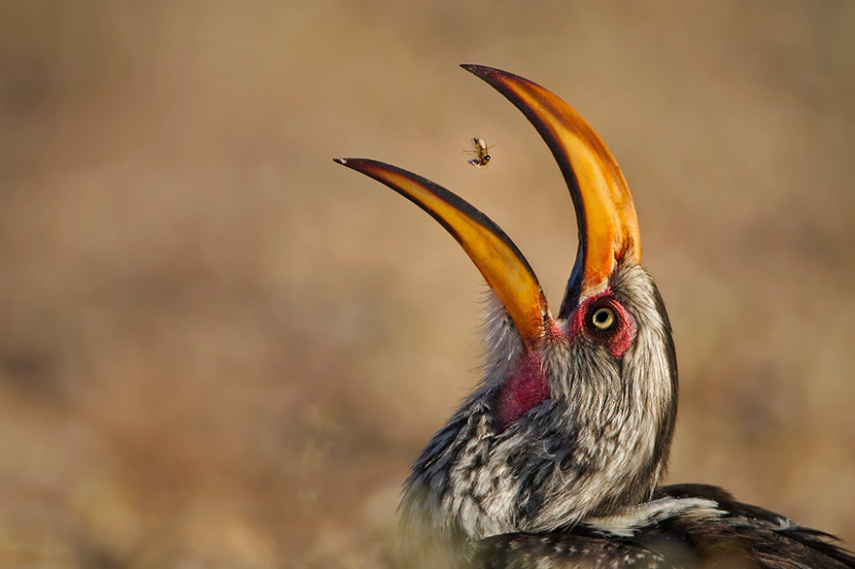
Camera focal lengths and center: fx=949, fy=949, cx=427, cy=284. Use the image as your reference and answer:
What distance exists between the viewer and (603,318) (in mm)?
3434

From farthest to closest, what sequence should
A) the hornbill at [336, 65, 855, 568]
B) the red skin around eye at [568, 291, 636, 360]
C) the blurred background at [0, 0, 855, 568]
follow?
1. the blurred background at [0, 0, 855, 568]
2. the red skin around eye at [568, 291, 636, 360]
3. the hornbill at [336, 65, 855, 568]

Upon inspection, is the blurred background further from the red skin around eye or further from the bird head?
the red skin around eye

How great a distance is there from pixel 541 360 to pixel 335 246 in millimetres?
3438

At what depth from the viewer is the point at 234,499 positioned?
5289 mm

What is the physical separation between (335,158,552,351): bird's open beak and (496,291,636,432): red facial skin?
9 centimetres

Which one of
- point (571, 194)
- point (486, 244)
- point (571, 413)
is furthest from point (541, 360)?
point (571, 194)

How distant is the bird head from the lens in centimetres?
330

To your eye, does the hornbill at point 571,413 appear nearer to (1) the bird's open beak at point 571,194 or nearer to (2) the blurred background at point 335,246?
(1) the bird's open beak at point 571,194

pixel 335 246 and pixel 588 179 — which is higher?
pixel 335 246

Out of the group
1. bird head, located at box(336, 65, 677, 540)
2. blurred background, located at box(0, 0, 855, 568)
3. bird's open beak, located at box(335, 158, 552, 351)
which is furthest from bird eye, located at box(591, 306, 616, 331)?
blurred background, located at box(0, 0, 855, 568)

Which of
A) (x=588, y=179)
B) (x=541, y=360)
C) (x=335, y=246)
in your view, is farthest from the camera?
(x=335, y=246)

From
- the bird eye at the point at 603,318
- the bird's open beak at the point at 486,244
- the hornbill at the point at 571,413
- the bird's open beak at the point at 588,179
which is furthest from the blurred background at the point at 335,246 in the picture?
the bird's open beak at the point at 588,179

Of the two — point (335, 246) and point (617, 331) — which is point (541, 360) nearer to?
point (617, 331)

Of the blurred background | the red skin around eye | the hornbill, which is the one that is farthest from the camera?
the blurred background
